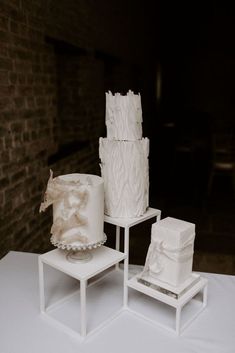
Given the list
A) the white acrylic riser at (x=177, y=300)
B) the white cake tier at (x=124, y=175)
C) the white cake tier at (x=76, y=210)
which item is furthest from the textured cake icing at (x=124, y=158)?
the white acrylic riser at (x=177, y=300)

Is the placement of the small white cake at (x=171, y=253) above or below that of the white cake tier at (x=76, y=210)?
below

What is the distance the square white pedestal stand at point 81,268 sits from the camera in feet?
3.71

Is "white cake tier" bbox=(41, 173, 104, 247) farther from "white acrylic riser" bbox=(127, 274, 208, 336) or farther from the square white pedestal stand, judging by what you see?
"white acrylic riser" bbox=(127, 274, 208, 336)

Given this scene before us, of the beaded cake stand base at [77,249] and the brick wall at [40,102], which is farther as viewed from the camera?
the brick wall at [40,102]

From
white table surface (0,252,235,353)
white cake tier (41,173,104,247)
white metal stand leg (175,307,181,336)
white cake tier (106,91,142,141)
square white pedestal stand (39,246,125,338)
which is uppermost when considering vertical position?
white cake tier (106,91,142,141)

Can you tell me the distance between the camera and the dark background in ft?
7.09

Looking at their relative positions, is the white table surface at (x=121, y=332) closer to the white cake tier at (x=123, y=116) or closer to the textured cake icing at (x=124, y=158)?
the textured cake icing at (x=124, y=158)

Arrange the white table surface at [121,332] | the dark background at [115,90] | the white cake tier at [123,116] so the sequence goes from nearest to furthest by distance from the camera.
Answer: the white table surface at [121,332]
the white cake tier at [123,116]
the dark background at [115,90]

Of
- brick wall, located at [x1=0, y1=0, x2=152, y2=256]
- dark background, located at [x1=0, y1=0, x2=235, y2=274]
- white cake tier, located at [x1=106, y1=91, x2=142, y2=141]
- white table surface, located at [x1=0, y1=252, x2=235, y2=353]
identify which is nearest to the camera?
white table surface, located at [x1=0, y1=252, x2=235, y2=353]

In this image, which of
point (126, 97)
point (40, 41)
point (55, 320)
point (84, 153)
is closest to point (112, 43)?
point (84, 153)

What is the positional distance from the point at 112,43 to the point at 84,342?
3.42 meters

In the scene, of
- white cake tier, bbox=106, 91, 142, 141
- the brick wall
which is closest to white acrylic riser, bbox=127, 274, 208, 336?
white cake tier, bbox=106, 91, 142, 141

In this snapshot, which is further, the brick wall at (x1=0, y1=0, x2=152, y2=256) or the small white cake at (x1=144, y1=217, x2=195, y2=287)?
the brick wall at (x1=0, y1=0, x2=152, y2=256)

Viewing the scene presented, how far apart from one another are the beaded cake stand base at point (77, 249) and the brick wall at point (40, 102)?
860 millimetres
